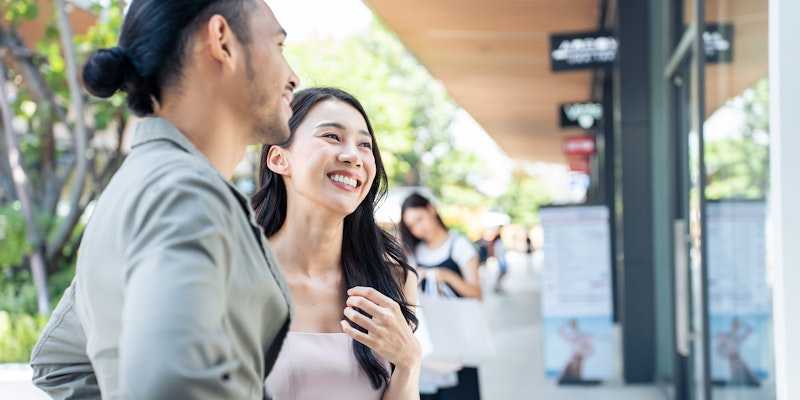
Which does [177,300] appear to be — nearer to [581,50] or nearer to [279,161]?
[279,161]

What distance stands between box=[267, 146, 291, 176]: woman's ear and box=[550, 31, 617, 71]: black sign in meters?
8.34

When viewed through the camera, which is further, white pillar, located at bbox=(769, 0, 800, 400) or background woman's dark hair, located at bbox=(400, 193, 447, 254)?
background woman's dark hair, located at bbox=(400, 193, 447, 254)

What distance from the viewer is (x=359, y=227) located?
2.78 metres

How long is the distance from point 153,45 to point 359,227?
142 centimetres

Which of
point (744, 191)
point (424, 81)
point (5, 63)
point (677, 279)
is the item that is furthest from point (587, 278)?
point (424, 81)

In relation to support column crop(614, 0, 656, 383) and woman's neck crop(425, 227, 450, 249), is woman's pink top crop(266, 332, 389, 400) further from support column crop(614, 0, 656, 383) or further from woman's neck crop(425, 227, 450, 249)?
support column crop(614, 0, 656, 383)

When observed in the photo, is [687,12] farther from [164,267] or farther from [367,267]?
[164,267]

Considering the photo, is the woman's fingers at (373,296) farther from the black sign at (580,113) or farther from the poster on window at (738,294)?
the black sign at (580,113)

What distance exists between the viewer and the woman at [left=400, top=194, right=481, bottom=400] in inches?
256

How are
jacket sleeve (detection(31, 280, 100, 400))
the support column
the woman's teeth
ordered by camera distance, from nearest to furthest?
jacket sleeve (detection(31, 280, 100, 400)) < the woman's teeth < the support column

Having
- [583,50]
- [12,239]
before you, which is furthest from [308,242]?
[583,50]

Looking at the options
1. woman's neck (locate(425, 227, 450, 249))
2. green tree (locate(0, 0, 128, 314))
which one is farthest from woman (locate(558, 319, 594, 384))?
green tree (locate(0, 0, 128, 314))

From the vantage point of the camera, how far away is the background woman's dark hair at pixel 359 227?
265 cm

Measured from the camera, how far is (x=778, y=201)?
2779 millimetres
